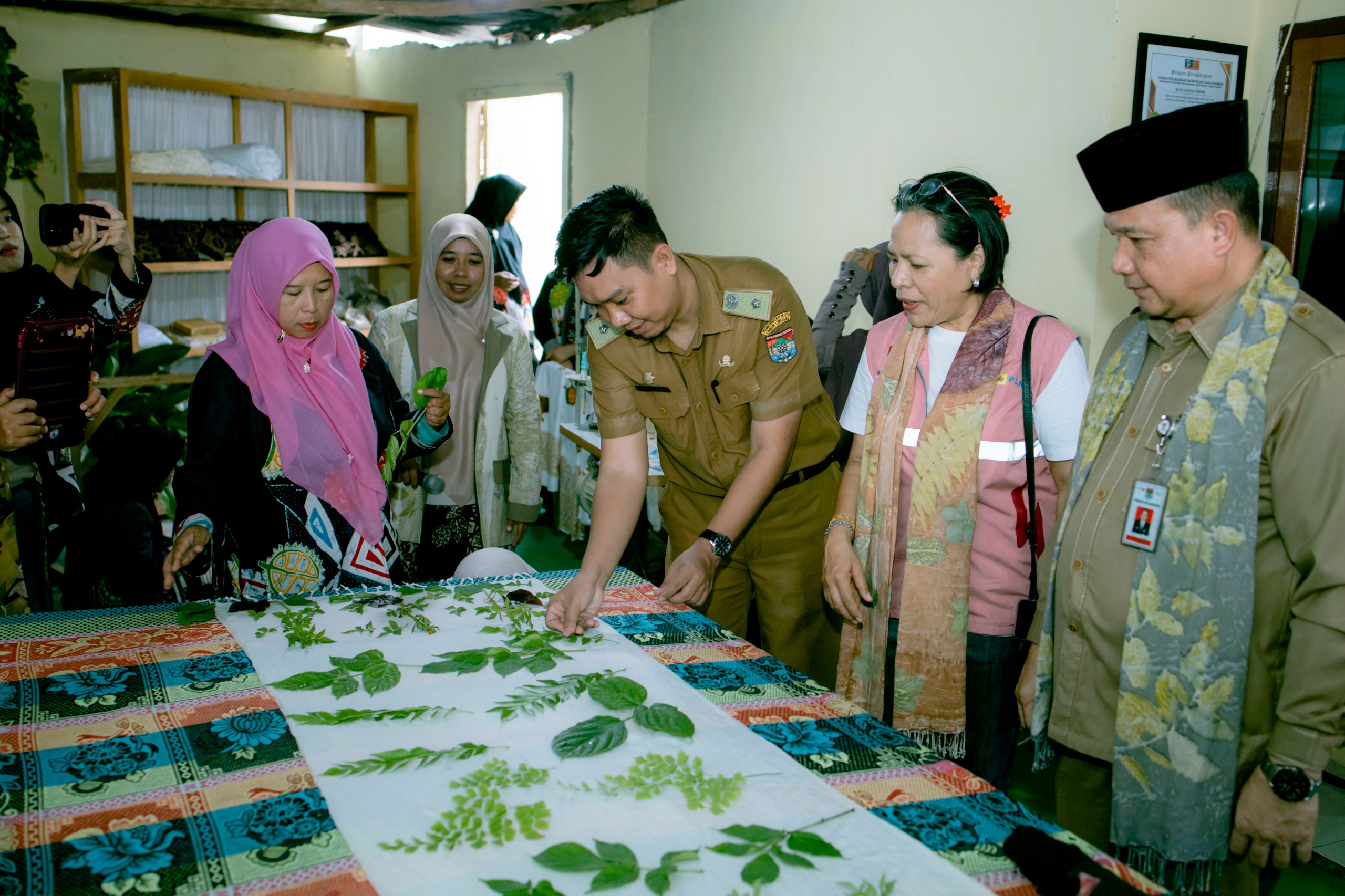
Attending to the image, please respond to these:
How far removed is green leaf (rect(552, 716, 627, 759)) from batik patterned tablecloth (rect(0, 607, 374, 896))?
30cm

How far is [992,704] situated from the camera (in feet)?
5.85

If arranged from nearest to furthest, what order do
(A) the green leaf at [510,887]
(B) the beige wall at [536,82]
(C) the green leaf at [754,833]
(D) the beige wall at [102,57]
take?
(A) the green leaf at [510,887] → (C) the green leaf at [754,833] → (D) the beige wall at [102,57] → (B) the beige wall at [536,82]

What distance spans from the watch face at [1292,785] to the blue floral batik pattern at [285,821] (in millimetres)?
1177

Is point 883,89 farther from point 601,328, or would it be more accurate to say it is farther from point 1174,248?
point 1174,248

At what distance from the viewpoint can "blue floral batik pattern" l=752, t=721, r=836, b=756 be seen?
1279 mm

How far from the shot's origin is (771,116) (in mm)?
4148

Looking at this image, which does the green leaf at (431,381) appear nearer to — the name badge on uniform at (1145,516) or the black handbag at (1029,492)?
the black handbag at (1029,492)

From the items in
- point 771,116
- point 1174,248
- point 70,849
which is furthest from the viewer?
point 771,116

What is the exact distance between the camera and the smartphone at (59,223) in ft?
7.66

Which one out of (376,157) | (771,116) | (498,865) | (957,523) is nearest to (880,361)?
(957,523)

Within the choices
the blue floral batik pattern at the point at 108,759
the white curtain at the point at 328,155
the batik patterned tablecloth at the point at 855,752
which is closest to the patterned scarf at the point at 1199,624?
the batik patterned tablecloth at the point at 855,752

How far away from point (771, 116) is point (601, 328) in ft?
8.12

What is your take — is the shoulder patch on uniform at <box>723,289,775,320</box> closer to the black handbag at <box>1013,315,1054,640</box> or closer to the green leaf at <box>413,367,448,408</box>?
the black handbag at <box>1013,315,1054,640</box>

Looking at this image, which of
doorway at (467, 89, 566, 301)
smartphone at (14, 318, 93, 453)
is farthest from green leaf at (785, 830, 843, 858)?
doorway at (467, 89, 566, 301)
